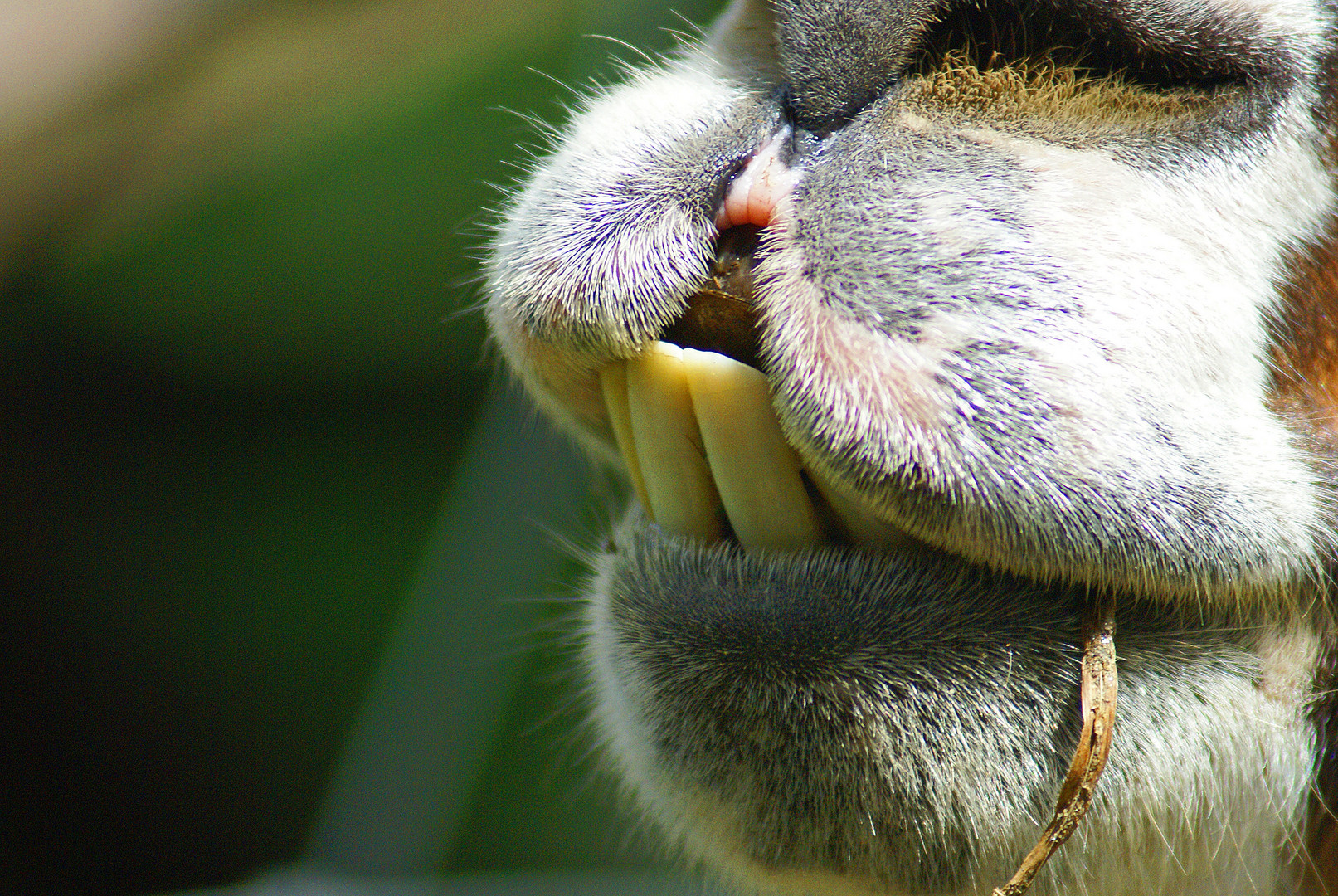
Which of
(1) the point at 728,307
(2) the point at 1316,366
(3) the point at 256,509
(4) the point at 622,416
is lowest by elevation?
(3) the point at 256,509

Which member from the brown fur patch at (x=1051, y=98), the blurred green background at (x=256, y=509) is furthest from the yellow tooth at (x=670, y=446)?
the blurred green background at (x=256, y=509)

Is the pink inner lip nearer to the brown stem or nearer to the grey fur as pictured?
the grey fur

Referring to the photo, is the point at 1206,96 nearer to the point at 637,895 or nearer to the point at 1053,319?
the point at 1053,319

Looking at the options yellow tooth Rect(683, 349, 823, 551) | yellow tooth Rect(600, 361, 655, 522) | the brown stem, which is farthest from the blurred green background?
the brown stem

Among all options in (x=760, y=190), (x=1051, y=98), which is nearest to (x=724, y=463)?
(x=760, y=190)

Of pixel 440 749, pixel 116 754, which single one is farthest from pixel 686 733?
pixel 116 754

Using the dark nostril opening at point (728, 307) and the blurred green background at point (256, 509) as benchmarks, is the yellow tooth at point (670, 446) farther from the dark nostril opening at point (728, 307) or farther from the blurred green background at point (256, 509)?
the blurred green background at point (256, 509)

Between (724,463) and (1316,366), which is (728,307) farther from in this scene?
(1316,366)
